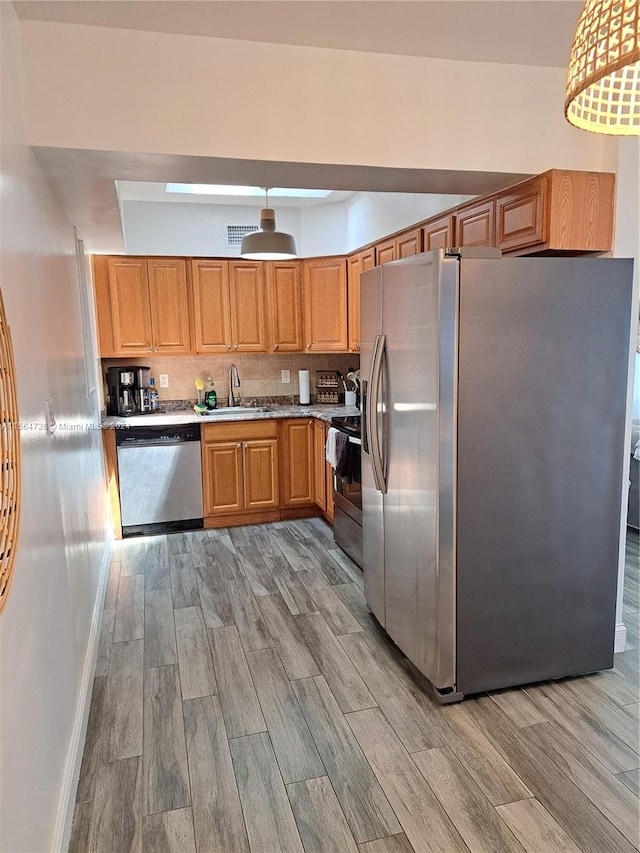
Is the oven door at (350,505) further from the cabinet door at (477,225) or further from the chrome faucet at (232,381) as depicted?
the chrome faucet at (232,381)

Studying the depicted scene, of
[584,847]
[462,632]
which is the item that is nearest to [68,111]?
[462,632]

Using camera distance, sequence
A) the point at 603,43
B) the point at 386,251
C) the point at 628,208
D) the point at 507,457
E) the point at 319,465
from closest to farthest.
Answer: the point at 603,43 < the point at 507,457 < the point at 628,208 < the point at 386,251 < the point at 319,465

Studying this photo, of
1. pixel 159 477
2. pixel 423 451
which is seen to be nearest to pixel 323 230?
pixel 159 477

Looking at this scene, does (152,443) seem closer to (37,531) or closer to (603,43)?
(37,531)

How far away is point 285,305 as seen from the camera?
494cm

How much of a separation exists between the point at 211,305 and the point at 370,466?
8.13 ft

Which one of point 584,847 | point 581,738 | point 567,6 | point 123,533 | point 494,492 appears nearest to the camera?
point 584,847

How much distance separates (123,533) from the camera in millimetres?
4461

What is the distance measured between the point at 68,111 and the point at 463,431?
1.80m

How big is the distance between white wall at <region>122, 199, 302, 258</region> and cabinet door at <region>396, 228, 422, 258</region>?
62.2 inches

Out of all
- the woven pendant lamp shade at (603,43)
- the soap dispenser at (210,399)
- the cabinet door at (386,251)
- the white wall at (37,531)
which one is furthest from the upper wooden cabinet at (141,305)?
the woven pendant lamp shade at (603,43)

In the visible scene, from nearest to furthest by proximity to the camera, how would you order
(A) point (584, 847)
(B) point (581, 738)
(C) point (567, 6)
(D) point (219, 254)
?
(A) point (584, 847)
(C) point (567, 6)
(B) point (581, 738)
(D) point (219, 254)

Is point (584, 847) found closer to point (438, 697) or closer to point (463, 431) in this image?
point (438, 697)

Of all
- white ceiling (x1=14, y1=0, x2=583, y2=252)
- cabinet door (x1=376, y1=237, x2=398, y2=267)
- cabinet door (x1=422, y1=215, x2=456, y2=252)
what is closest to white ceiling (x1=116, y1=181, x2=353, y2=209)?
cabinet door (x1=376, y1=237, x2=398, y2=267)
